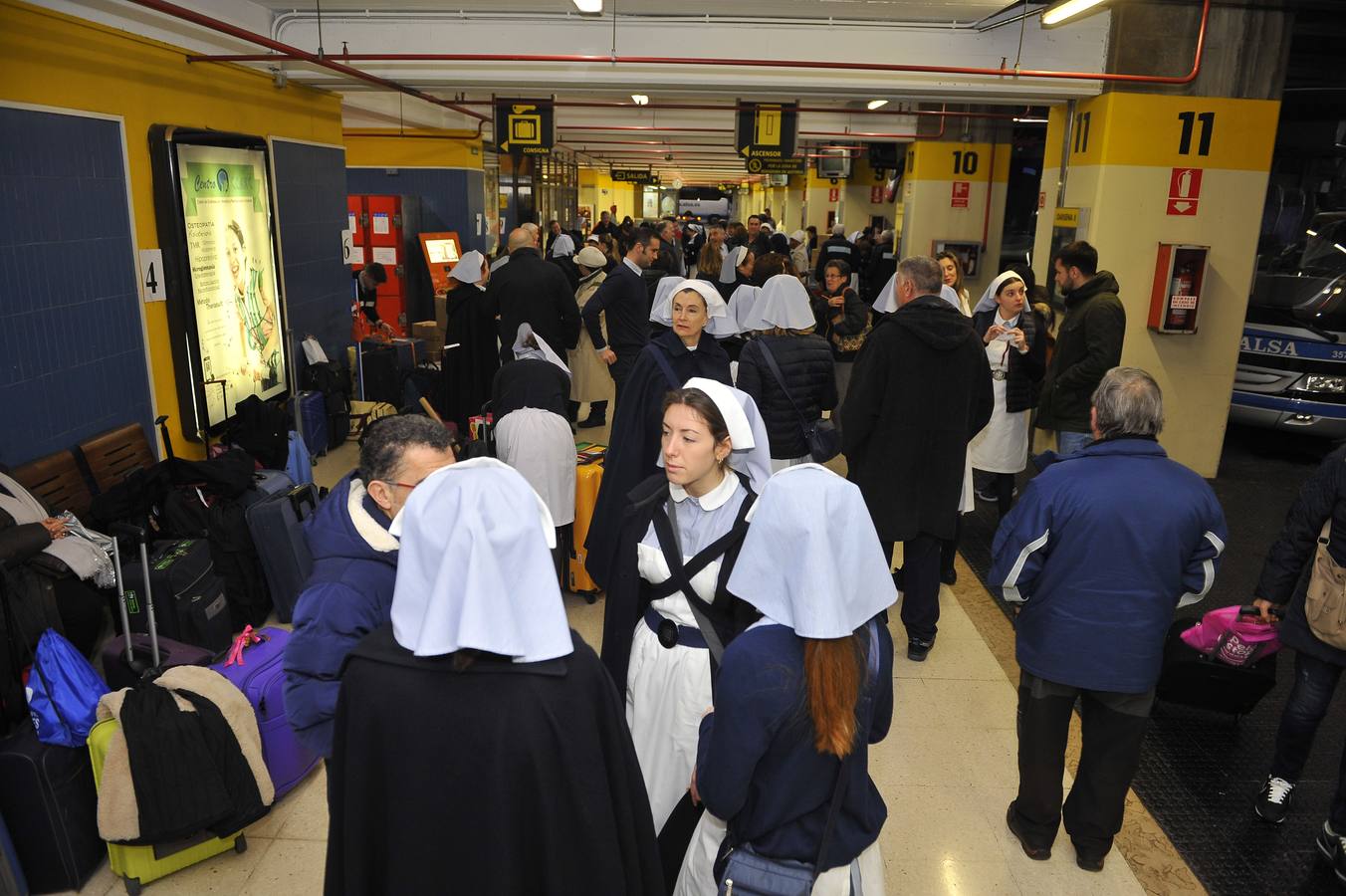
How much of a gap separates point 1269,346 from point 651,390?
7.23 m

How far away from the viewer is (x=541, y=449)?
4.55 meters

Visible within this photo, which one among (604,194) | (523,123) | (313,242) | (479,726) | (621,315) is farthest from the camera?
(604,194)

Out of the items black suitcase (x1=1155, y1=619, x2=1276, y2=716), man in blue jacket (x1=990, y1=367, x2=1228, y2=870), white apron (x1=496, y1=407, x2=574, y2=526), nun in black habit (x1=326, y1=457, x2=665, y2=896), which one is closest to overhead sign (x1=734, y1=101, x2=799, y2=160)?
white apron (x1=496, y1=407, x2=574, y2=526)

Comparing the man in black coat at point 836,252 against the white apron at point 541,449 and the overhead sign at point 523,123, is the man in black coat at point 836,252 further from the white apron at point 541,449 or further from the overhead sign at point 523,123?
the white apron at point 541,449

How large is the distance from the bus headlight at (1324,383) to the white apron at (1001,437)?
166 inches

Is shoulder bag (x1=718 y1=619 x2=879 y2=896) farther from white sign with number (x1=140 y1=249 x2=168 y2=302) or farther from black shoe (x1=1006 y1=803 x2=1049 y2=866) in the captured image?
white sign with number (x1=140 y1=249 x2=168 y2=302)

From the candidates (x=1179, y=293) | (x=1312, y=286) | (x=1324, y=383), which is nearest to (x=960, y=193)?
(x=1312, y=286)

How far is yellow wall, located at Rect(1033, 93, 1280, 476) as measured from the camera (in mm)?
6988

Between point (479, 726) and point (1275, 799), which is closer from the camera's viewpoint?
point (479, 726)

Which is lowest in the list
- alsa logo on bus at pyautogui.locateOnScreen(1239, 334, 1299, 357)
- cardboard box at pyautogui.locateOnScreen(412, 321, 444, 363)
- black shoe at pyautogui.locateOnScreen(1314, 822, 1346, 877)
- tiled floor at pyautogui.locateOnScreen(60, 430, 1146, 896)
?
tiled floor at pyautogui.locateOnScreen(60, 430, 1146, 896)

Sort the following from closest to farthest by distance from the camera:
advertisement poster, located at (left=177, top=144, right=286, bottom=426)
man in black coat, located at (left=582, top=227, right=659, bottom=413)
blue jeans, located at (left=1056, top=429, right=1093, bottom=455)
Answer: blue jeans, located at (left=1056, top=429, right=1093, bottom=455) < advertisement poster, located at (left=177, top=144, right=286, bottom=426) < man in black coat, located at (left=582, top=227, right=659, bottom=413)

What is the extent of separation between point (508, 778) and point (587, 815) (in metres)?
0.16

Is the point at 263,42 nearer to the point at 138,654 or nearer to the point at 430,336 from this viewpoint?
the point at 138,654

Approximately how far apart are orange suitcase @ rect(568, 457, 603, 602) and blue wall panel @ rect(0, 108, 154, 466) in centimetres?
259
